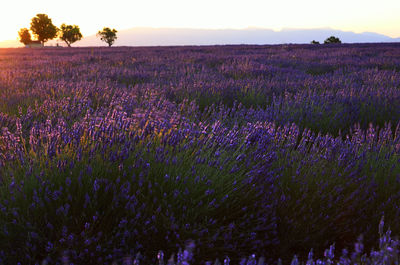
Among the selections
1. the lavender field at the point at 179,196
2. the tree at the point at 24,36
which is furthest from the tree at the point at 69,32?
the lavender field at the point at 179,196

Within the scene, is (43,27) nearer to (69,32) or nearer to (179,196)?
(69,32)

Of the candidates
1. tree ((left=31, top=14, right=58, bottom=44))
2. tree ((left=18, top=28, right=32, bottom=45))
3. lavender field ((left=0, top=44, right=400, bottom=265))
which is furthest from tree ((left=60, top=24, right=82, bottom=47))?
lavender field ((left=0, top=44, right=400, bottom=265))

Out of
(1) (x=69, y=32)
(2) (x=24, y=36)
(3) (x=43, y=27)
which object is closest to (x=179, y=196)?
(3) (x=43, y=27)

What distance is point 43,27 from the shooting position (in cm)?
4809

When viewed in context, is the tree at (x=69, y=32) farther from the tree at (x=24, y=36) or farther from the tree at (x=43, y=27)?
the tree at (x=24, y=36)

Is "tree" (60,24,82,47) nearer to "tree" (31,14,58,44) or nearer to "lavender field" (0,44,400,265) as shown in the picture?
"tree" (31,14,58,44)

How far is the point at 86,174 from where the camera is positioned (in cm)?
182

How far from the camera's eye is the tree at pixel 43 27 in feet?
157

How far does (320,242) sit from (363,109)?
2.68 meters

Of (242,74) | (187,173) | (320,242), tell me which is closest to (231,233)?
(187,173)

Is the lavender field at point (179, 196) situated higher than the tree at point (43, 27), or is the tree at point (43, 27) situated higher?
the tree at point (43, 27)

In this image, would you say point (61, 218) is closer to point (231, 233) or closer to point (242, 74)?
point (231, 233)

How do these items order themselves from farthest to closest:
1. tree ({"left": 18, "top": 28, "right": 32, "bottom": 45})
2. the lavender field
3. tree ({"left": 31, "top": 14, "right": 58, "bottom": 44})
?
1. tree ({"left": 18, "top": 28, "right": 32, "bottom": 45})
2. tree ({"left": 31, "top": 14, "right": 58, "bottom": 44})
3. the lavender field

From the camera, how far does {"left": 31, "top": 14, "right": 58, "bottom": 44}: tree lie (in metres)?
47.7
